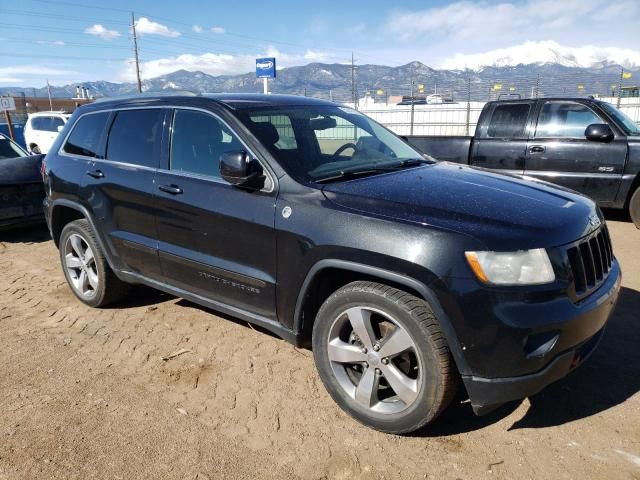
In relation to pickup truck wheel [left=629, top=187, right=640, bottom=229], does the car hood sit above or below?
above

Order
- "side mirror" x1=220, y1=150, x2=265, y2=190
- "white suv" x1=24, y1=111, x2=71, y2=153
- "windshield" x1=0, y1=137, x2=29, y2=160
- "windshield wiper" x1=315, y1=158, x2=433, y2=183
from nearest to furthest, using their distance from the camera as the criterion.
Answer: "side mirror" x1=220, y1=150, x2=265, y2=190 → "windshield wiper" x1=315, y1=158, x2=433, y2=183 → "windshield" x1=0, y1=137, x2=29, y2=160 → "white suv" x1=24, y1=111, x2=71, y2=153

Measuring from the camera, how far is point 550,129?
24.5ft

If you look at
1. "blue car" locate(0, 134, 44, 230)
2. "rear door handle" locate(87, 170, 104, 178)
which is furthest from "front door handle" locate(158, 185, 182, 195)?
"blue car" locate(0, 134, 44, 230)

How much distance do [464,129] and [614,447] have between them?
19.0 metres

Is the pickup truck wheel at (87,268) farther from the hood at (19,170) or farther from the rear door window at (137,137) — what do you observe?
the hood at (19,170)

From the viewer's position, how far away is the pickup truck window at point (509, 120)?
769 centimetres

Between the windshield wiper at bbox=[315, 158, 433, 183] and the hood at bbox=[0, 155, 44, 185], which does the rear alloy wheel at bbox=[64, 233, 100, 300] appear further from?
the hood at bbox=[0, 155, 44, 185]

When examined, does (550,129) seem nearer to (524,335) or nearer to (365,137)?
(365,137)

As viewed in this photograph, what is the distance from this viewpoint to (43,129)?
16484 mm

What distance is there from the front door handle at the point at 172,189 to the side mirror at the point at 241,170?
54cm

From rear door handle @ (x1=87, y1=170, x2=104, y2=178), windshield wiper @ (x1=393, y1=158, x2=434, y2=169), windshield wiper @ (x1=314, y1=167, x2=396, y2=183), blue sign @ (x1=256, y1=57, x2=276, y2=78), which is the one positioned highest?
blue sign @ (x1=256, y1=57, x2=276, y2=78)

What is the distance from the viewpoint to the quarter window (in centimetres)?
337

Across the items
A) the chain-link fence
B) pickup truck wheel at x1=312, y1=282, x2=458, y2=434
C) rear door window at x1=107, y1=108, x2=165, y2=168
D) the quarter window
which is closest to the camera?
pickup truck wheel at x1=312, y1=282, x2=458, y2=434

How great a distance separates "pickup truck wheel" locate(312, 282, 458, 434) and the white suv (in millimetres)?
16102
